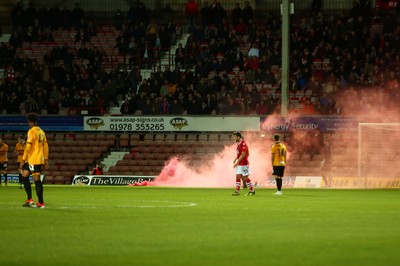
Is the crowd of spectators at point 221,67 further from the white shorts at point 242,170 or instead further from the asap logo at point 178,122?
the white shorts at point 242,170

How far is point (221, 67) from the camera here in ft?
142

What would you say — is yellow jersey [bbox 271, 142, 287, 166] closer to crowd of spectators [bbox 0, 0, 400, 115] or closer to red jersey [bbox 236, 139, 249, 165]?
red jersey [bbox 236, 139, 249, 165]

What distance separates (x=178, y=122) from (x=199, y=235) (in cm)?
2819

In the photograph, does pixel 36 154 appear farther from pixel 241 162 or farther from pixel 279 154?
pixel 279 154

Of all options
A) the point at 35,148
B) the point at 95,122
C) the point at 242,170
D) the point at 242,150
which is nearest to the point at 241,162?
the point at 242,170

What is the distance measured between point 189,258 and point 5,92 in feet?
114

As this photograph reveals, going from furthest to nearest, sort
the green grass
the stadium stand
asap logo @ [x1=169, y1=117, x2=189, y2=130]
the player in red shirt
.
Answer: asap logo @ [x1=169, y1=117, x2=189, y2=130] < the stadium stand < the player in red shirt < the green grass

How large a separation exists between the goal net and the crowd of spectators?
1.77 m

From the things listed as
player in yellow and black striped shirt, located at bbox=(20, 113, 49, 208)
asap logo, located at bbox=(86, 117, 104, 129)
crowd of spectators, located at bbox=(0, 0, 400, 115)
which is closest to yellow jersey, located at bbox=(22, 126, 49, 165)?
player in yellow and black striped shirt, located at bbox=(20, 113, 49, 208)

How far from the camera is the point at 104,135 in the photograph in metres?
43.6

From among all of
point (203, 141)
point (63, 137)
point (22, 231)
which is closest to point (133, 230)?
point (22, 231)

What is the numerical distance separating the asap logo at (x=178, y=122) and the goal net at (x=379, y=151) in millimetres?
8481

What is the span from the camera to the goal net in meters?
36.7

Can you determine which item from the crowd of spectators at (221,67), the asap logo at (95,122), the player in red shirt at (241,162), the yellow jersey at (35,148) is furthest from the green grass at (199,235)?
the asap logo at (95,122)
